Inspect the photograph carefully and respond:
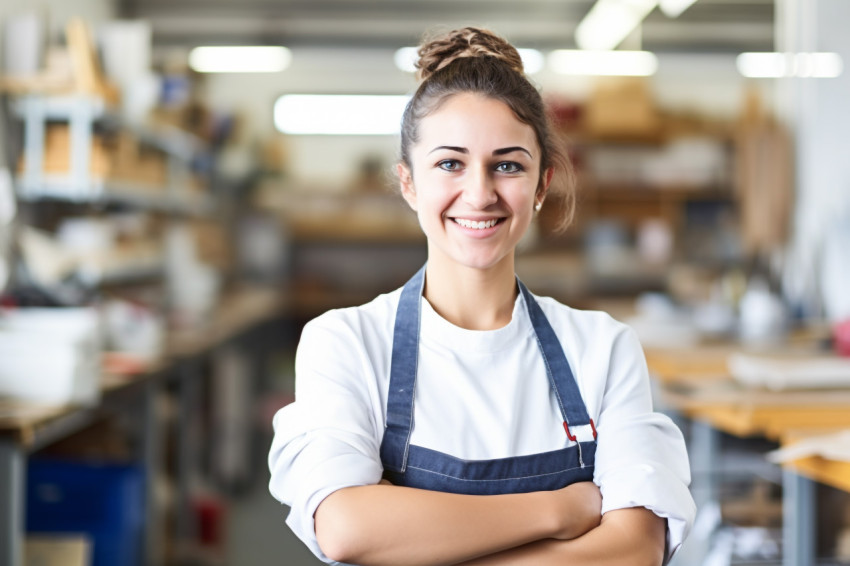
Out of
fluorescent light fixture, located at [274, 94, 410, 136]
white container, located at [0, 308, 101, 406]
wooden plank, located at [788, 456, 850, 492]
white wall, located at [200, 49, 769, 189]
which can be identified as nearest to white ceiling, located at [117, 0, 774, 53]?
white wall, located at [200, 49, 769, 189]

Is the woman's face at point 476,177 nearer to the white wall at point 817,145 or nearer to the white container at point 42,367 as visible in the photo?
the white container at point 42,367

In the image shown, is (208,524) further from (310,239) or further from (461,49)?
(310,239)

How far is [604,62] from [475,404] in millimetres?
8570

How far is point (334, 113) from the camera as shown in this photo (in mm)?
9977

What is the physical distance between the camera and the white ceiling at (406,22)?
27.3ft

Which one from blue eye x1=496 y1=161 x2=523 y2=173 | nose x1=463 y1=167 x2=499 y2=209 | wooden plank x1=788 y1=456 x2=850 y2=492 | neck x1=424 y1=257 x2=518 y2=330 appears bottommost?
wooden plank x1=788 y1=456 x2=850 y2=492

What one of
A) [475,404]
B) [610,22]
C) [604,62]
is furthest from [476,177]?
[604,62]

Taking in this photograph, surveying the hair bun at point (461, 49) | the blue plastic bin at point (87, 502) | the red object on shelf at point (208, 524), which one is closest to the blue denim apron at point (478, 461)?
the hair bun at point (461, 49)

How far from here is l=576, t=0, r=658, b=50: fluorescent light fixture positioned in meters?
7.37

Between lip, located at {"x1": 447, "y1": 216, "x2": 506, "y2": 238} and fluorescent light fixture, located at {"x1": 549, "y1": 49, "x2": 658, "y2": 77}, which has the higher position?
fluorescent light fixture, located at {"x1": 549, "y1": 49, "x2": 658, "y2": 77}

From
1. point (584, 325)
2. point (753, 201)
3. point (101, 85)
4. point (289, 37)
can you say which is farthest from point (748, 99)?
point (584, 325)

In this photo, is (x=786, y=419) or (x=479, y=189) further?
(x=786, y=419)

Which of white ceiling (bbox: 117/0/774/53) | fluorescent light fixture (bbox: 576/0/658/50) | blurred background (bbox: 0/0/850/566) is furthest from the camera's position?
white ceiling (bbox: 117/0/774/53)

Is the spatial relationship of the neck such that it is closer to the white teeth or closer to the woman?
the woman
